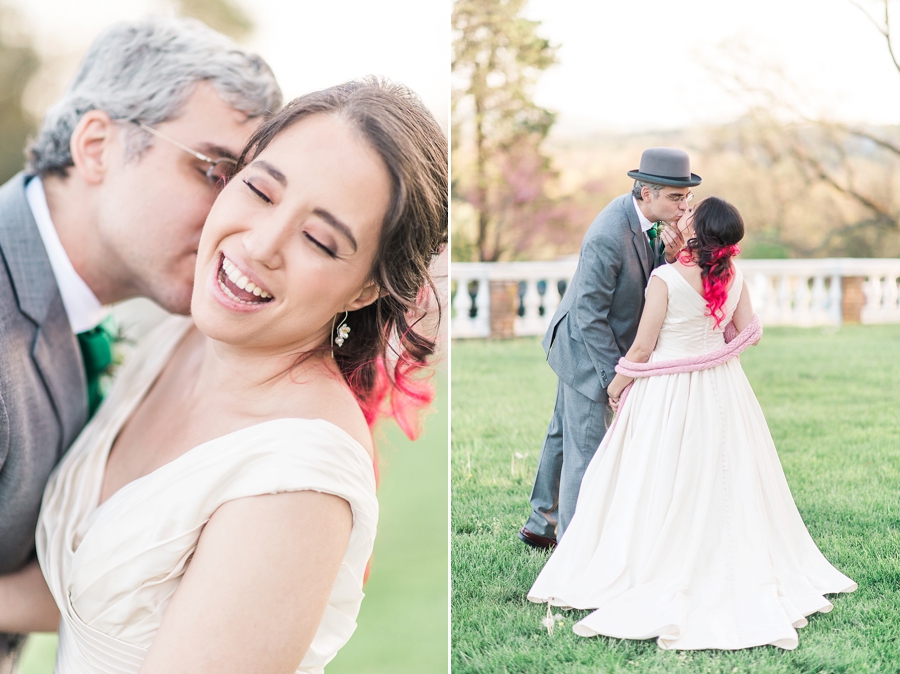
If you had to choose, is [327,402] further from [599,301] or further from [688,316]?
[688,316]

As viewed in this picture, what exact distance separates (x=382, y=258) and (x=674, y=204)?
0.92 metres

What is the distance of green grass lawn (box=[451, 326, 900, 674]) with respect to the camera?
7.61 ft

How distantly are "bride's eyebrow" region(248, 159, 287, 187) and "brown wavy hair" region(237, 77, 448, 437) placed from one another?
4.0 inches

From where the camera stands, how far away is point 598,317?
7.55 feet

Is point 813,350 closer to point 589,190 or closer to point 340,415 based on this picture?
point 589,190

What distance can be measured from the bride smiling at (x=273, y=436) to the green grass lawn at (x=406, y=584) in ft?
3.36

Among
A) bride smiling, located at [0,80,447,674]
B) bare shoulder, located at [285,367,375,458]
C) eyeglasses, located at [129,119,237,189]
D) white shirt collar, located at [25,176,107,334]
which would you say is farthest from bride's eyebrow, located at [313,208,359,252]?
white shirt collar, located at [25,176,107,334]

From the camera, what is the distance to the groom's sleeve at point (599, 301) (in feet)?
7.45

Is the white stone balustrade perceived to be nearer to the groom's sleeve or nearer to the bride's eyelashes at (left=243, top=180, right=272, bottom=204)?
the groom's sleeve

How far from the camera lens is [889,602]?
2.36m

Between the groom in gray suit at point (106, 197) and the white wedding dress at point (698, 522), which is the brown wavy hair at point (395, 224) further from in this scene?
the white wedding dress at point (698, 522)

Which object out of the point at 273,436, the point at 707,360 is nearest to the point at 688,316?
the point at 707,360

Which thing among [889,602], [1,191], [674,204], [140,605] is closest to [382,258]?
[674,204]

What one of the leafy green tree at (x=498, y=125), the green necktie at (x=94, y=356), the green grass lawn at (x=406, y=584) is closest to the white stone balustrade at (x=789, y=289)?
the leafy green tree at (x=498, y=125)
